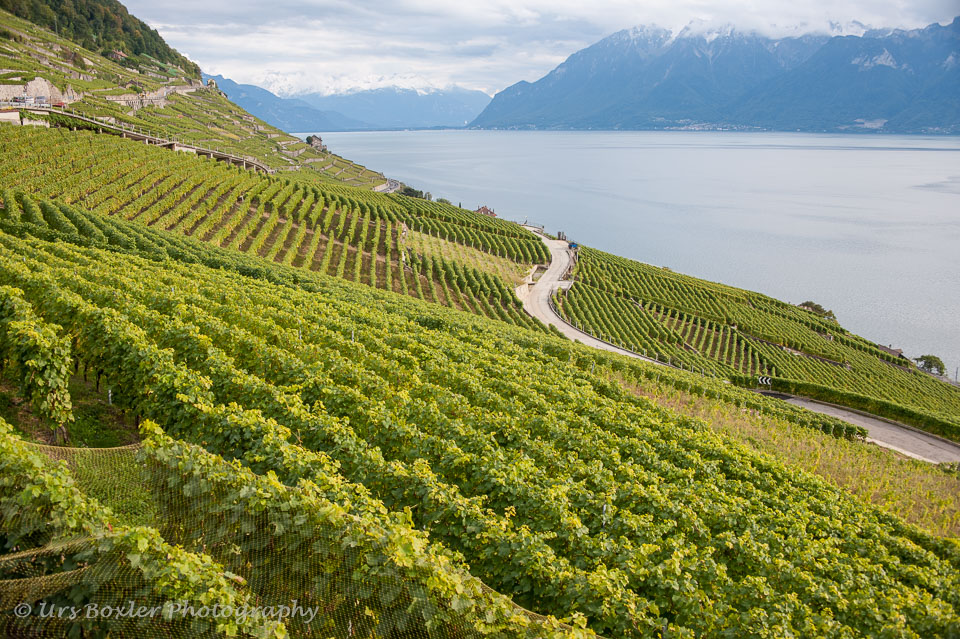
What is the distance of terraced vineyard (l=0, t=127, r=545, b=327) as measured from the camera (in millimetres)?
41625

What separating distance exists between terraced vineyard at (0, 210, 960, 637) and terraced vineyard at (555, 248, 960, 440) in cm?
3463

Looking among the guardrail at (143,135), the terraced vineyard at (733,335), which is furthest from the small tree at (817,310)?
the guardrail at (143,135)

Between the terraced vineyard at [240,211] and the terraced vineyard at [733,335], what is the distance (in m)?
13.5

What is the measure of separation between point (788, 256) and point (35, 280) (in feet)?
418

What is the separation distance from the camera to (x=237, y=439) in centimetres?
1002

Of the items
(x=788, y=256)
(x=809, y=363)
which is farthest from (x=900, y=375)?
(x=788, y=256)

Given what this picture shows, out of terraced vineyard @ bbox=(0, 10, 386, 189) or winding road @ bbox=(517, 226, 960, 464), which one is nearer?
winding road @ bbox=(517, 226, 960, 464)

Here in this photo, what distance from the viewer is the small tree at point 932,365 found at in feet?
225

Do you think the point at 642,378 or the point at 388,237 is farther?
the point at 388,237

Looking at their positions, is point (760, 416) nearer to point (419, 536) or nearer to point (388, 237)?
point (419, 536)

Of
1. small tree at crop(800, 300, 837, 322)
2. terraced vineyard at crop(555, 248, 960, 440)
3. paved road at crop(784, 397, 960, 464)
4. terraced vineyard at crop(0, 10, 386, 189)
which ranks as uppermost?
terraced vineyard at crop(0, 10, 386, 189)

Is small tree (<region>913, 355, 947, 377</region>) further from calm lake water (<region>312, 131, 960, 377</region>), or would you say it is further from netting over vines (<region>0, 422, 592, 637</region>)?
netting over vines (<region>0, 422, 592, 637</region>)

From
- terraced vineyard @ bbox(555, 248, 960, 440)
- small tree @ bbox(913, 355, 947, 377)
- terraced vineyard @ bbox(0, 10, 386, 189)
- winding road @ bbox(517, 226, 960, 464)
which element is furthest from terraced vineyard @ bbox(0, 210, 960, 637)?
small tree @ bbox(913, 355, 947, 377)

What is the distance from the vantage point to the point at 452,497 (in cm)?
905
